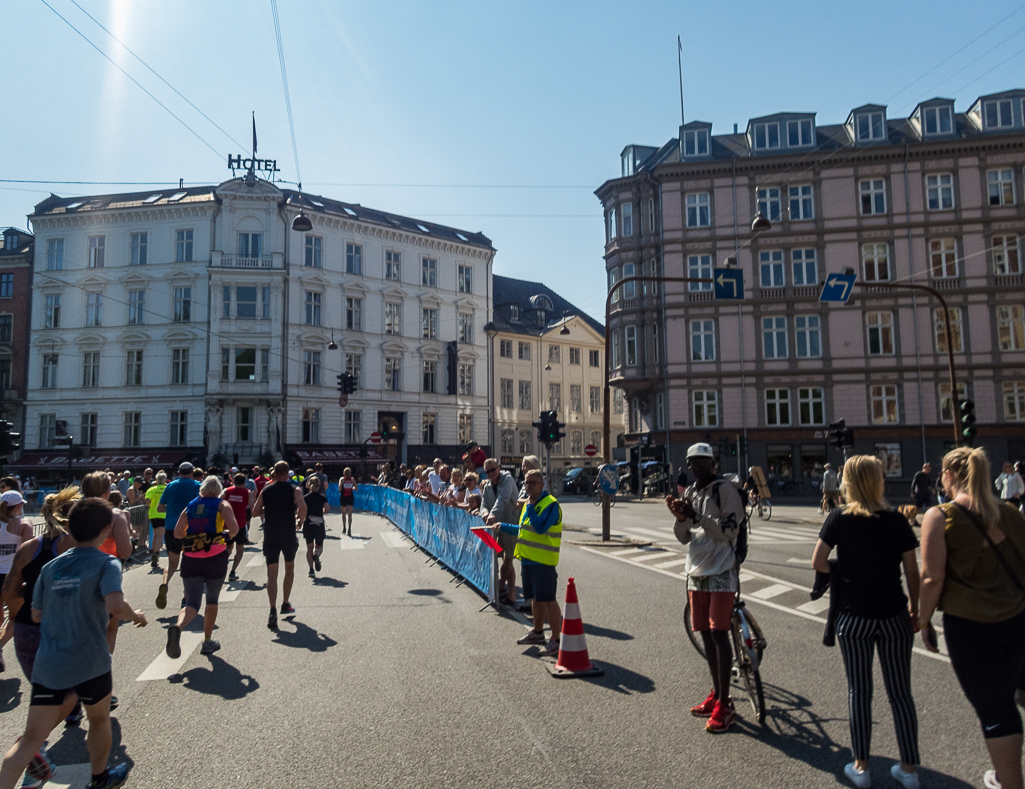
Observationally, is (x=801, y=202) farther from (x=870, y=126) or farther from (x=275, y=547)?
(x=275, y=547)

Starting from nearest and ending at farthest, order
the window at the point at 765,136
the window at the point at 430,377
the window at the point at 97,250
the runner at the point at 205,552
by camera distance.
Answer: the runner at the point at 205,552, the window at the point at 765,136, the window at the point at 97,250, the window at the point at 430,377

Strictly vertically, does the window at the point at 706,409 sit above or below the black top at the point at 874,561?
above

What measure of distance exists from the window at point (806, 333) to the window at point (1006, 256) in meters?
8.64

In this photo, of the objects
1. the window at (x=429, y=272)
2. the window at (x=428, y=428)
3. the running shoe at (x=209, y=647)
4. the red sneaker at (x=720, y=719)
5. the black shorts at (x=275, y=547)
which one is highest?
the window at (x=429, y=272)

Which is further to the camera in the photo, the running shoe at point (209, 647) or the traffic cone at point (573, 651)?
the running shoe at point (209, 647)

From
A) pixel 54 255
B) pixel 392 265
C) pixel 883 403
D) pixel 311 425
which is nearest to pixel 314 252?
pixel 392 265

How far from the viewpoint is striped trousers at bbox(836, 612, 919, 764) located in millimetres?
4324

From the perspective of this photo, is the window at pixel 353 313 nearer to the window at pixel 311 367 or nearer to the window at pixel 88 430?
the window at pixel 311 367

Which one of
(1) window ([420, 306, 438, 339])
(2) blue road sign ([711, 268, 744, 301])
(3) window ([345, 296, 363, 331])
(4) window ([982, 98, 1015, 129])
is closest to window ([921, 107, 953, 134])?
(4) window ([982, 98, 1015, 129])

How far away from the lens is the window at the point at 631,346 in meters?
40.3

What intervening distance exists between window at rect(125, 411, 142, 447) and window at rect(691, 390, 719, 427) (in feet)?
97.7

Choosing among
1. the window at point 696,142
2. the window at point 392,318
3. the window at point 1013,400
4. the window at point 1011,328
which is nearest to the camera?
the window at point 1013,400

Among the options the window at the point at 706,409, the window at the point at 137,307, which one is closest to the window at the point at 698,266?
the window at the point at 706,409

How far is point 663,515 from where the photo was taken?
27.2m
